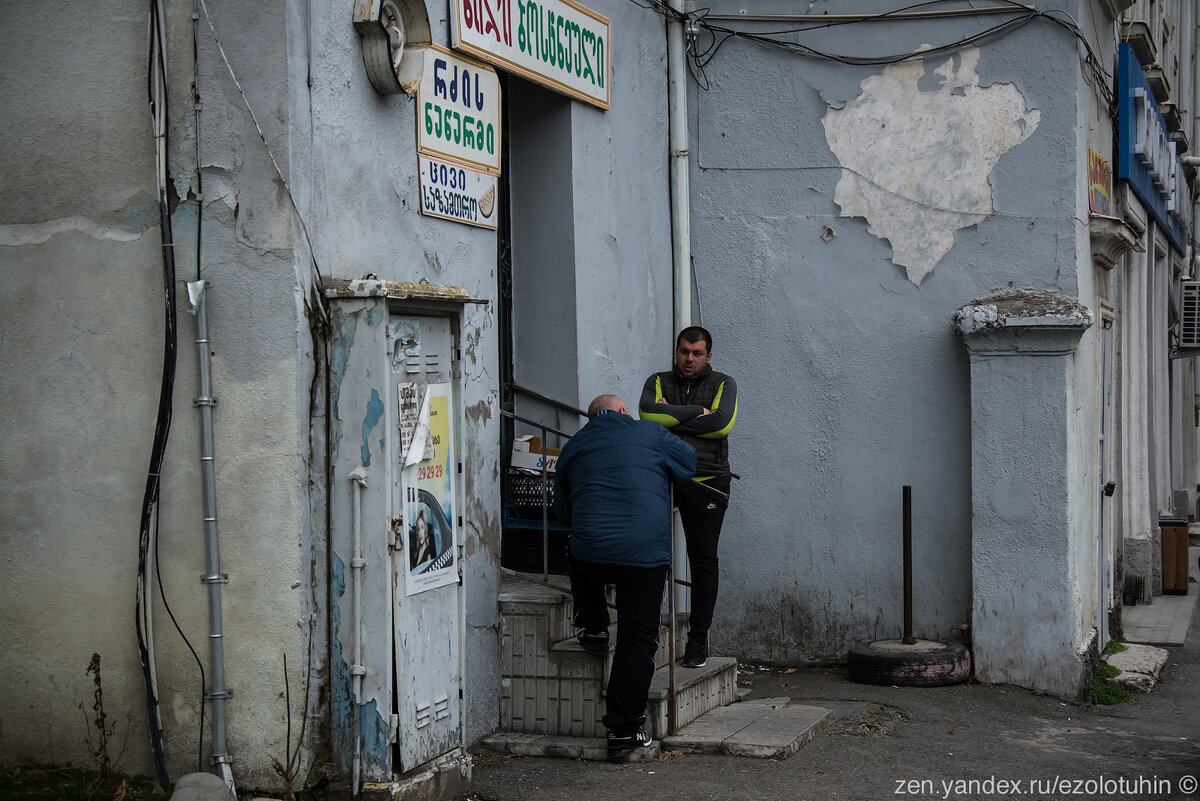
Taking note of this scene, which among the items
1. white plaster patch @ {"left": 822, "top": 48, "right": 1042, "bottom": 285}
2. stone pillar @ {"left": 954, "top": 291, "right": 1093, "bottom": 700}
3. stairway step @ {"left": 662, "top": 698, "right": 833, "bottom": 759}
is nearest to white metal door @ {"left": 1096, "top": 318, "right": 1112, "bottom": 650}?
stone pillar @ {"left": 954, "top": 291, "right": 1093, "bottom": 700}

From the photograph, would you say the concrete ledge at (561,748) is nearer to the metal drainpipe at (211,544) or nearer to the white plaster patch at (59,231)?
the metal drainpipe at (211,544)

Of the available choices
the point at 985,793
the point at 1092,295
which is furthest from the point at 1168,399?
the point at 985,793

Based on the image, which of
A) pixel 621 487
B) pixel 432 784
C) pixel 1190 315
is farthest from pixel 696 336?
pixel 1190 315

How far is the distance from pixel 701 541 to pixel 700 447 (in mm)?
531

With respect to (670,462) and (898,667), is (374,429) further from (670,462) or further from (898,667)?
(898,667)

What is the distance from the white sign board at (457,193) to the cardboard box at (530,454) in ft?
4.27

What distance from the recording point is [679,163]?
27.2ft

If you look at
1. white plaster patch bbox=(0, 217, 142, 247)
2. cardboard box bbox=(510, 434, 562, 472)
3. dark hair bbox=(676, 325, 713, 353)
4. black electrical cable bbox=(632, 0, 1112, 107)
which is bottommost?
cardboard box bbox=(510, 434, 562, 472)

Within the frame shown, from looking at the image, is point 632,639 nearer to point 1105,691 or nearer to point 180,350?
point 180,350

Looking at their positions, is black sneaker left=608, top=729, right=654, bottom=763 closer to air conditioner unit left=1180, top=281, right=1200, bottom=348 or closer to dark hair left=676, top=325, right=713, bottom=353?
dark hair left=676, top=325, right=713, bottom=353

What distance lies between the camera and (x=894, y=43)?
8.11m

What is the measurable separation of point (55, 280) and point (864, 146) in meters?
5.17

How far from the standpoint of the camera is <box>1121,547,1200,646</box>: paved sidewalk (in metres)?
9.59

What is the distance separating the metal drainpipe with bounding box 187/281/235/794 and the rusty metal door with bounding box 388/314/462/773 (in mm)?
674
